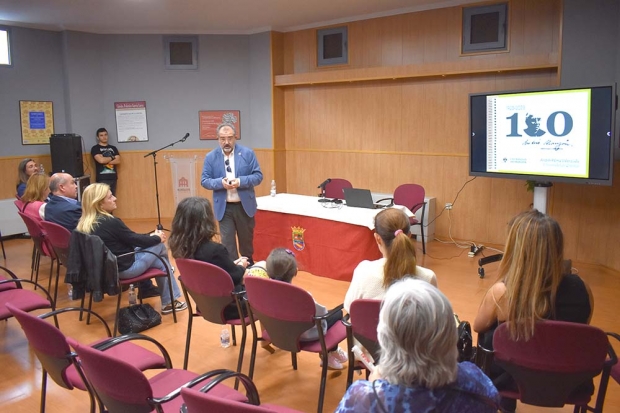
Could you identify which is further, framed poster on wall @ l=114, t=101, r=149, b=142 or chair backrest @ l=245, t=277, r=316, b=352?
framed poster on wall @ l=114, t=101, r=149, b=142

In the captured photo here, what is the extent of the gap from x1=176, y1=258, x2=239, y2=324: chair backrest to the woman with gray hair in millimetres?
1705

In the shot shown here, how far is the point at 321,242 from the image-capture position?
17.1 feet

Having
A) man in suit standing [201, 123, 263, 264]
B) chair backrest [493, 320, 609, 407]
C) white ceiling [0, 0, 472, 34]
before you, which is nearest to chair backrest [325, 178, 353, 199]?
man in suit standing [201, 123, 263, 264]

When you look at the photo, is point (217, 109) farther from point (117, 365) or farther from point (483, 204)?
point (117, 365)

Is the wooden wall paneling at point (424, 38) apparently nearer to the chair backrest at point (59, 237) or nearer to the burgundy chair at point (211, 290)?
the burgundy chair at point (211, 290)

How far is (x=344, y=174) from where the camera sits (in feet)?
26.4

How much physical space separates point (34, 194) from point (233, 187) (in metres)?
2.12

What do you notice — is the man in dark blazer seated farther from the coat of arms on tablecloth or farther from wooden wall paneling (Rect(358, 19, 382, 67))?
wooden wall paneling (Rect(358, 19, 382, 67))

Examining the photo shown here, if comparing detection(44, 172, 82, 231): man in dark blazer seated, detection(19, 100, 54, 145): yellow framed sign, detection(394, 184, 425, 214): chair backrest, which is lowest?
detection(394, 184, 425, 214): chair backrest

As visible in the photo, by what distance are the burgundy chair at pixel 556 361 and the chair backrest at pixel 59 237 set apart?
3.34 metres

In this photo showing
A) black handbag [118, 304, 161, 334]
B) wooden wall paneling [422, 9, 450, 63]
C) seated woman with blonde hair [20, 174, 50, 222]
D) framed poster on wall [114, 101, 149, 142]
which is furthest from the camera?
framed poster on wall [114, 101, 149, 142]

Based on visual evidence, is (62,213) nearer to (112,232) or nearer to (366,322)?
(112,232)

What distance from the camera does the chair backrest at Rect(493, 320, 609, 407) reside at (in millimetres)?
2014

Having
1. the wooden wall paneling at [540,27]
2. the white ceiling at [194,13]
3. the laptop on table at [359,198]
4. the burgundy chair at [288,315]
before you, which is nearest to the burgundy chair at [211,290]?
the burgundy chair at [288,315]
